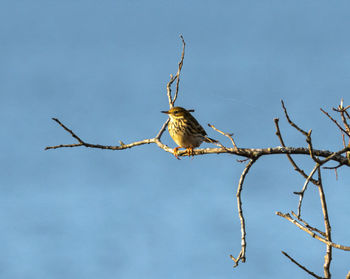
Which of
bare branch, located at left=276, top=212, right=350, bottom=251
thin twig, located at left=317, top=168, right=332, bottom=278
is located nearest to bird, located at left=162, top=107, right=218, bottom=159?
bare branch, located at left=276, top=212, right=350, bottom=251

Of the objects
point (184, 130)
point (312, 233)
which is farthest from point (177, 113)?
→ point (312, 233)

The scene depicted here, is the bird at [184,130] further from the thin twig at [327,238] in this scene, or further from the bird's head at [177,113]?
the thin twig at [327,238]

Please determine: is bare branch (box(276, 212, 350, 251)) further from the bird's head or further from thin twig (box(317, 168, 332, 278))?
the bird's head

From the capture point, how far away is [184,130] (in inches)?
432

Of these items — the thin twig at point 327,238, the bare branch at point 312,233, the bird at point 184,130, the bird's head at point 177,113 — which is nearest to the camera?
the bare branch at point 312,233

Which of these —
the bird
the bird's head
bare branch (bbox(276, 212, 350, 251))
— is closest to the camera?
bare branch (bbox(276, 212, 350, 251))

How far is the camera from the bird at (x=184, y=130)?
10922 millimetres

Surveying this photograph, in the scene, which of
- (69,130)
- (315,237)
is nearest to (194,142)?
(69,130)

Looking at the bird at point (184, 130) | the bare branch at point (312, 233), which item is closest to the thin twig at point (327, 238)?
the bare branch at point (312, 233)

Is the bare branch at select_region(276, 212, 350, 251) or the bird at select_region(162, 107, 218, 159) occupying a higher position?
the bird at select_region(162, 107, 218, 159)

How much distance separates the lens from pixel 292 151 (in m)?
7.00

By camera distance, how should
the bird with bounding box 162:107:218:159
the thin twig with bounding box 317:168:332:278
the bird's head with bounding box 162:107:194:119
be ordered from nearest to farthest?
the thin twig with bounding box 317:168:332:278, the bird with bounding box 162:107:218:159, the bird's head with bounding box 162:107:194:119

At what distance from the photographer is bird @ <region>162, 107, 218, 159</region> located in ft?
35.8

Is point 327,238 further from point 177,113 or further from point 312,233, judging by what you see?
point 177,113
